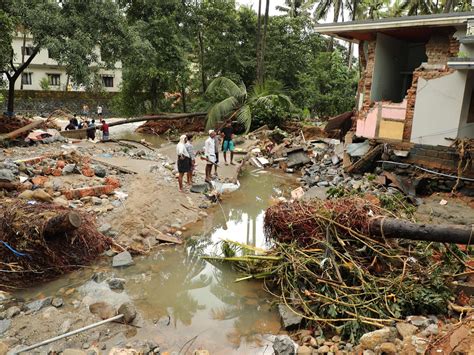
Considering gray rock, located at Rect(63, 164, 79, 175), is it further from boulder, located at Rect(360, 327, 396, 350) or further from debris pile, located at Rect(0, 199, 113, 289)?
boulder, located at Rect(360, 327, 396, 350)

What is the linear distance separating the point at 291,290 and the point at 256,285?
34.5 inches

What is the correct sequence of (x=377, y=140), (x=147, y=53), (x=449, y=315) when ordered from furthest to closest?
1. (x=147, y=53)
2. (x=377, y=140)
3. (x=449, y=315)

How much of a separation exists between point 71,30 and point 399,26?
11.1 metres

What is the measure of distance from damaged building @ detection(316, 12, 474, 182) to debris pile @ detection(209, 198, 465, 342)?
16.9ft

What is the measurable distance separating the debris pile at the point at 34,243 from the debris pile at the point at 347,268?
2804 mm

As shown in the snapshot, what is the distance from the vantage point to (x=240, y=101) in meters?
20.6

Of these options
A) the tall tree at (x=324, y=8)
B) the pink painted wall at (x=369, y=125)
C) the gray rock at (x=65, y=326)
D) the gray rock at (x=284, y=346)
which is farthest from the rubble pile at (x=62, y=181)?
the tall tree at (x=324, y=8)

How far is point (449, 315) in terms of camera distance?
4695mm

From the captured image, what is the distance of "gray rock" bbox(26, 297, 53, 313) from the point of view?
517 centimetres

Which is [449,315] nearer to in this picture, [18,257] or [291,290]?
[291,290]

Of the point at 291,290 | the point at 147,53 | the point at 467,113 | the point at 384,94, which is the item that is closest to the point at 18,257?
the point at 291,290

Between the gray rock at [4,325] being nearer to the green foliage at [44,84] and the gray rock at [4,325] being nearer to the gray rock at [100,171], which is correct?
the gray rock at [100,171]

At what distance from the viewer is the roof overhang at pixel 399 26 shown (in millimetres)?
10031

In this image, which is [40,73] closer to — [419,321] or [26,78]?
[26,78]
